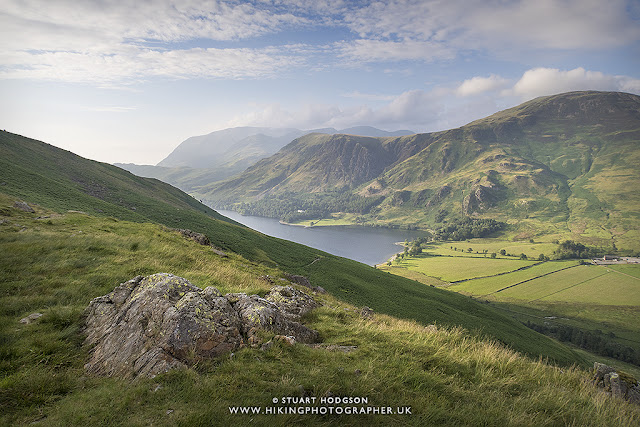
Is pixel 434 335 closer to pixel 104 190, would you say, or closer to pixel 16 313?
pixel 16 313

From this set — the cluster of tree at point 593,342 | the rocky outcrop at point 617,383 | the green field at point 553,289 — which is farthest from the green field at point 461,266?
the rocky outcrop at point 617,383

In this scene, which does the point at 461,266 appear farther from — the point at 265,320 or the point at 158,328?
the point at 158,328

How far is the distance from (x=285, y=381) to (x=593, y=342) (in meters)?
127

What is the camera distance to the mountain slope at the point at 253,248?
132ft

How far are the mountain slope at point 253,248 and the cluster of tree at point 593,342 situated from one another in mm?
50528

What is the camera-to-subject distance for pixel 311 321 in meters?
12.5

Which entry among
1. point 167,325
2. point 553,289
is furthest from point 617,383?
point 553,289

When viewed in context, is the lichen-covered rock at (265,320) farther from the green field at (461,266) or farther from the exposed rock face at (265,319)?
the green field at (461,266)

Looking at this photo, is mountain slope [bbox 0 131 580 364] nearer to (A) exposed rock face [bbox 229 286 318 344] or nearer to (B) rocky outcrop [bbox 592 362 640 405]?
(B) rocky outcrop [bbox 592 362 640 405]

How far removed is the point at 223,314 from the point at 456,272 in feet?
591

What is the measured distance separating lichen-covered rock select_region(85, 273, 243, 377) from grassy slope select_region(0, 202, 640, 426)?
1.47ft

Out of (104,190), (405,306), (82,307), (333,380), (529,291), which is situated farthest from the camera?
(529,291)

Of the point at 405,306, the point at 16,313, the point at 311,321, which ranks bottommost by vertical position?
the point at 405,306

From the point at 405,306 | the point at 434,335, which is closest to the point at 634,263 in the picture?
the point at 405,306
